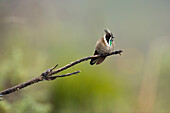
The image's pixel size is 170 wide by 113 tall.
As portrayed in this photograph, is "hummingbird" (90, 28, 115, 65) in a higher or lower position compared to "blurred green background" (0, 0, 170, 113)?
lower

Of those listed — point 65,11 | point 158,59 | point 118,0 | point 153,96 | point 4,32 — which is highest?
point 118,0

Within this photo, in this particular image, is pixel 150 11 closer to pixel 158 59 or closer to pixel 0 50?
pixel 158 59

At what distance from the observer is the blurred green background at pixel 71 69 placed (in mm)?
1609

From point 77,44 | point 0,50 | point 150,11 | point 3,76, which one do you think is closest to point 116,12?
point 150,11

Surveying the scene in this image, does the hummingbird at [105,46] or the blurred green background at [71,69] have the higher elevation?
the blurred green background at [71,69]

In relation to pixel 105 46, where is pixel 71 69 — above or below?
above

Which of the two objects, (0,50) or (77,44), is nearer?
(0,50)

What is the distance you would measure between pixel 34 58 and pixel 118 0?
6.27 ft

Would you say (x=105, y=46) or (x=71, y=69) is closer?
(x=105, y=46)

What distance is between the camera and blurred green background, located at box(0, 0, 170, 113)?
5.28 feet

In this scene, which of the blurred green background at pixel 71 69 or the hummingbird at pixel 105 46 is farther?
the blurred green background at pixel 71 69

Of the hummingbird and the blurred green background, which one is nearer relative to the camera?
the hummingbird

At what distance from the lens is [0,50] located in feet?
5.76

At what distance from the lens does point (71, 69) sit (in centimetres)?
196
